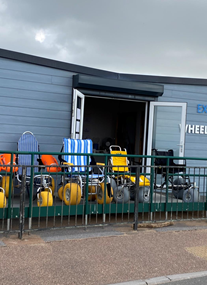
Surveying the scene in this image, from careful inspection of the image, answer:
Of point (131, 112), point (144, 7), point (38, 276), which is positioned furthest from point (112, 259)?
point (144, 7)

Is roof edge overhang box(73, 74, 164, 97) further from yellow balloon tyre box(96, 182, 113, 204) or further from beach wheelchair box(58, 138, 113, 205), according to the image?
yellow balloon tyre box(96, 182, 113, 204)

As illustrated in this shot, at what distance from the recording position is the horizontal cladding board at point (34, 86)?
7.48 m

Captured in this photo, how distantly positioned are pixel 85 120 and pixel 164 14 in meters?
4.81

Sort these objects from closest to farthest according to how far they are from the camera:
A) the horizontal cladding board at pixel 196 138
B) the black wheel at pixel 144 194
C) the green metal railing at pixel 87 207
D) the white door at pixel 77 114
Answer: the green metal railing at pixel 87 207 → the black wheel at pixel 144 194 → the white door at pixel 77 114 → the horizontal cladding board at pixel 196 138

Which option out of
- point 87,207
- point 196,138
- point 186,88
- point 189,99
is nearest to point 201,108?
point 189,99

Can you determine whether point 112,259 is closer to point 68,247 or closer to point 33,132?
point 68,247

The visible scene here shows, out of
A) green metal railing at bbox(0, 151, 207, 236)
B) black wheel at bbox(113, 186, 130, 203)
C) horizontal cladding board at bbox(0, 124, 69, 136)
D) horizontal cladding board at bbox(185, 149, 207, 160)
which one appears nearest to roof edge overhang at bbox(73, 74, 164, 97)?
horizontal cladding board at bbox(0, 124, 69, 136)

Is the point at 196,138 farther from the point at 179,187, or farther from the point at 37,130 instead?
the point at 37,130

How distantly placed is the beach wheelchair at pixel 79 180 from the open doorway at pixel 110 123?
17.0ft

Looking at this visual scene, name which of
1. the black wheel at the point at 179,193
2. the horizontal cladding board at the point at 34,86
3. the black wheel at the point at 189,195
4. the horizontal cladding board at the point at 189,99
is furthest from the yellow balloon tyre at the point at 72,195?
the horizontal cladding board at the point at 189,99

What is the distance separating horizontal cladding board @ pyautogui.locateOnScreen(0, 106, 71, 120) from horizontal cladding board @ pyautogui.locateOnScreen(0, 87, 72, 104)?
249mm

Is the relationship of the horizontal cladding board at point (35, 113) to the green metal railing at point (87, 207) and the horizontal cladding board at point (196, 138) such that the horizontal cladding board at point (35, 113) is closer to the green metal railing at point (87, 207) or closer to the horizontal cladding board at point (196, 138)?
the green metal railing at point (87, 207)

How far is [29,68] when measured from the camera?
7.68m

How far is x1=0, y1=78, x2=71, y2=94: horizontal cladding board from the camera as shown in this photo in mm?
7480
